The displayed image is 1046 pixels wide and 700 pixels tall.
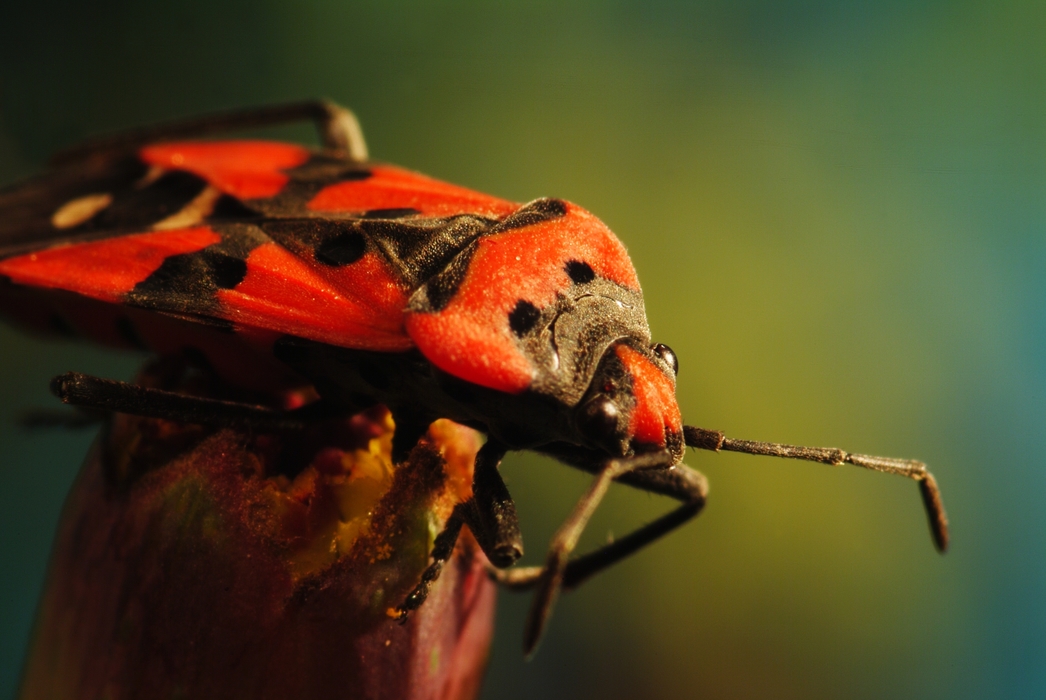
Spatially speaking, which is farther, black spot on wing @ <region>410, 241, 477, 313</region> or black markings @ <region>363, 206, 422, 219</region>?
black markings @ <region>363, 206, 422, 219</region>

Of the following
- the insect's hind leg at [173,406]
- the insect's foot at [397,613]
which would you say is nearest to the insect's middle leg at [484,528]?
the insect's foot at [397,613]

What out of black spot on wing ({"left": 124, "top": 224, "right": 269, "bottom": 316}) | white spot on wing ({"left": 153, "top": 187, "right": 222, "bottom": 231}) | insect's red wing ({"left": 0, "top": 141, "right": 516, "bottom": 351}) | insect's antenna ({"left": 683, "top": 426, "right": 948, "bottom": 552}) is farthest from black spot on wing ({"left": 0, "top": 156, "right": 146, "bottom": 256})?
insect's antenna ({"left": 683, "top": 426, "right": 948, "bottom": 552})

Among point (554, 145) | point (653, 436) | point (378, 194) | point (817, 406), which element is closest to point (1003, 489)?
point (817, 406)

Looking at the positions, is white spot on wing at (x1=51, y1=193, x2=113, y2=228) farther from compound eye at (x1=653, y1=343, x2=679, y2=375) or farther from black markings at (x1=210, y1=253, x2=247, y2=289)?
compound eye at (x1=653, y1=343, x2=679, y2=375)

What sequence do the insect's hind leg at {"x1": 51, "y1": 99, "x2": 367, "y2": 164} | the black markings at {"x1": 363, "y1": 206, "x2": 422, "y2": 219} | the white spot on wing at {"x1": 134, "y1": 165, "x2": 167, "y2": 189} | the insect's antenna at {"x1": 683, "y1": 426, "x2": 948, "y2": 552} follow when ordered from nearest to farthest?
the insect's antenna at {"x1": 683, "y1": 426, "x2": 948, "y2": 552}, the black markings at {"x1": 363, "y1": 206, "x2": 422, "y2": 219}, the white spot on wing at {"x1": 134, "y1": 165, "x2": 167, "y2": 189}, the insect's hind leg at {"x1": 51, "y1": 99, "x2": 367, "y2": 164}

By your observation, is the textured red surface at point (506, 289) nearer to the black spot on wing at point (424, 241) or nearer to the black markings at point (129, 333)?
the black spot on wing at point (424, 241)

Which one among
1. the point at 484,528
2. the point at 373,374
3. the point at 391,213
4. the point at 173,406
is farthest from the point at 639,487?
the point at 173,406

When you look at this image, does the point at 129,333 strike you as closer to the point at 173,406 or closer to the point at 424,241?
the point at 173,406
